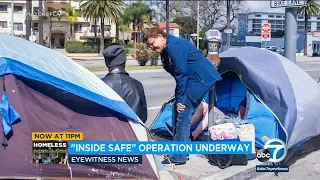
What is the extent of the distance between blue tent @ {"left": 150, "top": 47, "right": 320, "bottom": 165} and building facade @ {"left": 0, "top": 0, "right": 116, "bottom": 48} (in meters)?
58.2

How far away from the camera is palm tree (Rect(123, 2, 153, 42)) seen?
71375 millimetres

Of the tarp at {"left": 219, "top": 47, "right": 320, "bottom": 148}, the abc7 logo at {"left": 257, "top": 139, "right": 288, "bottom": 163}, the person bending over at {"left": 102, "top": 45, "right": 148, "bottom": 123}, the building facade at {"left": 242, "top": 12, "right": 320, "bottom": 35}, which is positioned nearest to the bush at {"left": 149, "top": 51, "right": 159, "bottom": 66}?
the tarp at {"left": 219, "top": 47, "right": 320, "bottom": 148}

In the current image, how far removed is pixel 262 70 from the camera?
6387 mm

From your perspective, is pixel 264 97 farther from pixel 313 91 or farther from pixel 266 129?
pixel 313 91

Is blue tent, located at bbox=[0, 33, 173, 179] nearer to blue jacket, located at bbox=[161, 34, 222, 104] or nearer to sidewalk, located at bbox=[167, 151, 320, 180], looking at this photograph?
sidewalk, located at bbox=[167, 151, 320, 180]

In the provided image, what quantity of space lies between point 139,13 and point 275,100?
66749 mm

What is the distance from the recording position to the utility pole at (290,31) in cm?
904

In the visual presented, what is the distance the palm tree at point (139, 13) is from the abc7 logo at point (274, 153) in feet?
218

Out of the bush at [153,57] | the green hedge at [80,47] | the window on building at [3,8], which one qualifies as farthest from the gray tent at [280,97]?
the window on building at [3,8]

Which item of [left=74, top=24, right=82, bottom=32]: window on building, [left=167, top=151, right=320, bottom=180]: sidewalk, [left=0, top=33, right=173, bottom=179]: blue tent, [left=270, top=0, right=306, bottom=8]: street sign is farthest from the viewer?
[left=74, top=24, right=82, bottom=32]: window on building

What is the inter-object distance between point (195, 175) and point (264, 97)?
1.68 m

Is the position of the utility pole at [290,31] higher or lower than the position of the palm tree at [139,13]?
lower

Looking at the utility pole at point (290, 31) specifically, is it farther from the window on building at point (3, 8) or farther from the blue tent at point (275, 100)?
the window on building at point (3, 8)

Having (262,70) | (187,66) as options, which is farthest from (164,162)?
(262,70)
